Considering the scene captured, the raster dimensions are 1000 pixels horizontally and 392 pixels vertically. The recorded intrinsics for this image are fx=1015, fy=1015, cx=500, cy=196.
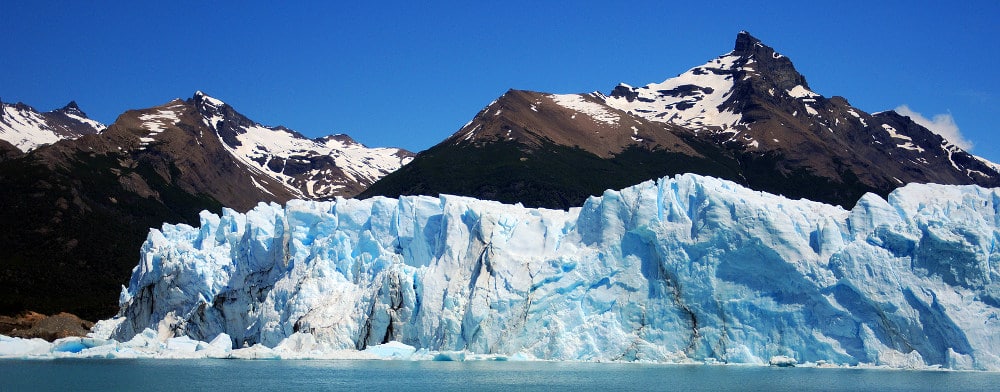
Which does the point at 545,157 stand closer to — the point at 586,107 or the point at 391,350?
the point at 586,107

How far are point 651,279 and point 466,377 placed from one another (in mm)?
9232

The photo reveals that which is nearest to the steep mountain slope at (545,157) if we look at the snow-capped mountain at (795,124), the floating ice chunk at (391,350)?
the snow-capped mountain at (795,124)

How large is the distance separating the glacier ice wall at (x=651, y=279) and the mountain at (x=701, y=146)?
57.7 metres

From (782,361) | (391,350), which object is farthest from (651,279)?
(391,350)

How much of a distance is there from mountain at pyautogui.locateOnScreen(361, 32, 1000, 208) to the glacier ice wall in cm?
5771

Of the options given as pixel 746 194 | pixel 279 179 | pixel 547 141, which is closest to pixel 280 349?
pixel 746 194

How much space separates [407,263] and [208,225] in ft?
53.3

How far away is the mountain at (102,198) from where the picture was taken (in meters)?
83.7

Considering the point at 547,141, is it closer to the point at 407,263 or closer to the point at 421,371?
the point at 407,263

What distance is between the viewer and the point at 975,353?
34.8 metres

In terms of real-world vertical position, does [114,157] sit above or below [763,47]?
below

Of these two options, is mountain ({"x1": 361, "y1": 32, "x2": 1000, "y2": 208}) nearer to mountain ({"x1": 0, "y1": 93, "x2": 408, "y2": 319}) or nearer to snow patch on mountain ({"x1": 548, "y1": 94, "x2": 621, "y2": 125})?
snow patch on mountain ({"x1": 548, "y1": 94, "x2": 621, "y2": 125})

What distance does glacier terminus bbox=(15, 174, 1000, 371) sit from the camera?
118ft

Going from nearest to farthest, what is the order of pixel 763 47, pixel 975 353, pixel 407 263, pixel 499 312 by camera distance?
pixel 975 353, pixel 499 312, pixel 407 263, pixel 763 47
